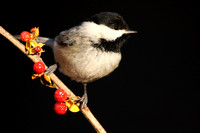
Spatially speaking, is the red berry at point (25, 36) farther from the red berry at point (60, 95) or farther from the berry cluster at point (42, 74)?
the red berry at point (60, 95)

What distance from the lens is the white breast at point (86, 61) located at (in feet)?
2.06

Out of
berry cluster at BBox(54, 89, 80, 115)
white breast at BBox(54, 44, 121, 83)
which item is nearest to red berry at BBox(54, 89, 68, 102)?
berry cluster at BBox(54, 89, 80, 115)

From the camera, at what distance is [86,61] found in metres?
0.63

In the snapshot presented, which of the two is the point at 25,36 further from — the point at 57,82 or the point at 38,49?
the point at 57,82

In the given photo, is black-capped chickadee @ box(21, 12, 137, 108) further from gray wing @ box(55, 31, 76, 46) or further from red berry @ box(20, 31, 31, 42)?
red berry @ box(20, 31, 31, 42)

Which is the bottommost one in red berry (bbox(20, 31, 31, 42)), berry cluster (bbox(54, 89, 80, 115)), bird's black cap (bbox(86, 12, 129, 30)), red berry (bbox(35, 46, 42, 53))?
berry cluster (bbox(54, 89, 80, 115))

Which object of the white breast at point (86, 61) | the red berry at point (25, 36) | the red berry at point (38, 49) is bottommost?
the white breast at point (86, 61)

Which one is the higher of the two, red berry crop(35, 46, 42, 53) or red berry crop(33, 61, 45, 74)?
red berry crop(35, 46, 42, 53)

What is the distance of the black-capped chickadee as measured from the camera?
60cm

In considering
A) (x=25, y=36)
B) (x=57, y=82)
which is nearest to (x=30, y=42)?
(x=25, y=36)

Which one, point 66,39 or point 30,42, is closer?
point 30,42

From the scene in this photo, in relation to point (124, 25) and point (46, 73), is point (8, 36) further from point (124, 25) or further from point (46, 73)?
point (124, 25)

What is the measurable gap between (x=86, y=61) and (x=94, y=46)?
50 mm

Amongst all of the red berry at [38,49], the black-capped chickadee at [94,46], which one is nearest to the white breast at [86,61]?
the black-capped chickadee at [94,46]
